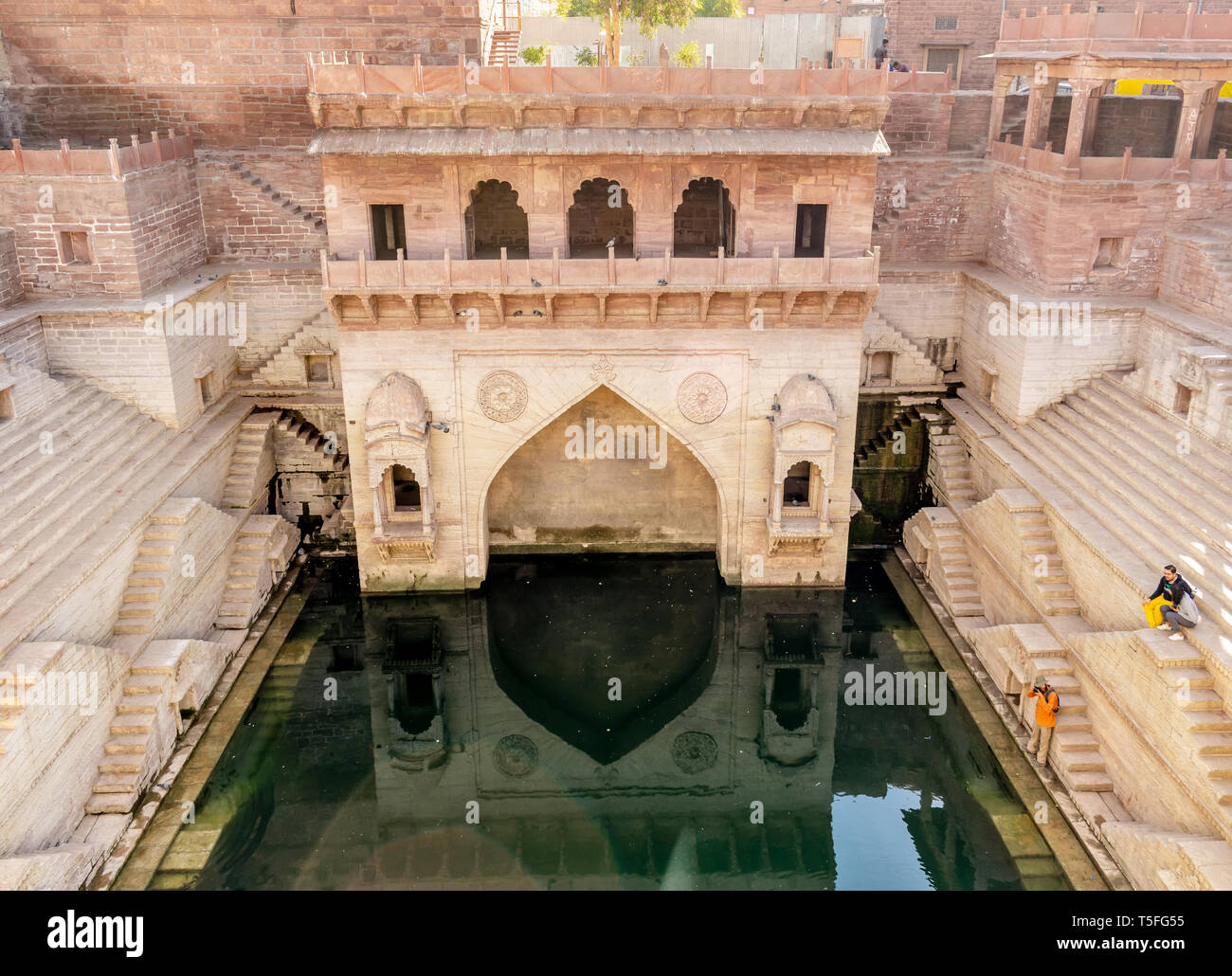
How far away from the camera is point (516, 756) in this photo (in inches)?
577

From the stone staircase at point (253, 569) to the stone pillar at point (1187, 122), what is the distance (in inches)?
658

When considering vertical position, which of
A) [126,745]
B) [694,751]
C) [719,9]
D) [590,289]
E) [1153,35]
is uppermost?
[719,9]

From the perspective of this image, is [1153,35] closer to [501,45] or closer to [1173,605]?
[1173,605]

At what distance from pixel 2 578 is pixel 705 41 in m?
21.1

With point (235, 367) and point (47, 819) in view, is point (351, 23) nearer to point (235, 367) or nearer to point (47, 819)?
point (235, 367)

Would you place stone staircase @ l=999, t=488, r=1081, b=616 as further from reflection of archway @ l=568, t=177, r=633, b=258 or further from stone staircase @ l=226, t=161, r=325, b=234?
stone staircase @ l=226, t=161, r=325, b=234

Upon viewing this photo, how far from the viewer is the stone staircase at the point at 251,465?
18688mm

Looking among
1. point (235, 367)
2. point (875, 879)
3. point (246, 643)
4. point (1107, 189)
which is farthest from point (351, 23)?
point (875, 879)

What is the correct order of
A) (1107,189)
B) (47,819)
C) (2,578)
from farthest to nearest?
(1107,189) < (2,578) < (47,819)

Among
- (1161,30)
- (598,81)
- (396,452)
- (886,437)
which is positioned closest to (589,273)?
(598,81)

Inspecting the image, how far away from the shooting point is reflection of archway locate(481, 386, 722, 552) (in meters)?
19.2

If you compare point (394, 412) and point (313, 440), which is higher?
point (394, 412)

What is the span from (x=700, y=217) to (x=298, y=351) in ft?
26.4

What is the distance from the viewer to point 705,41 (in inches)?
1050
